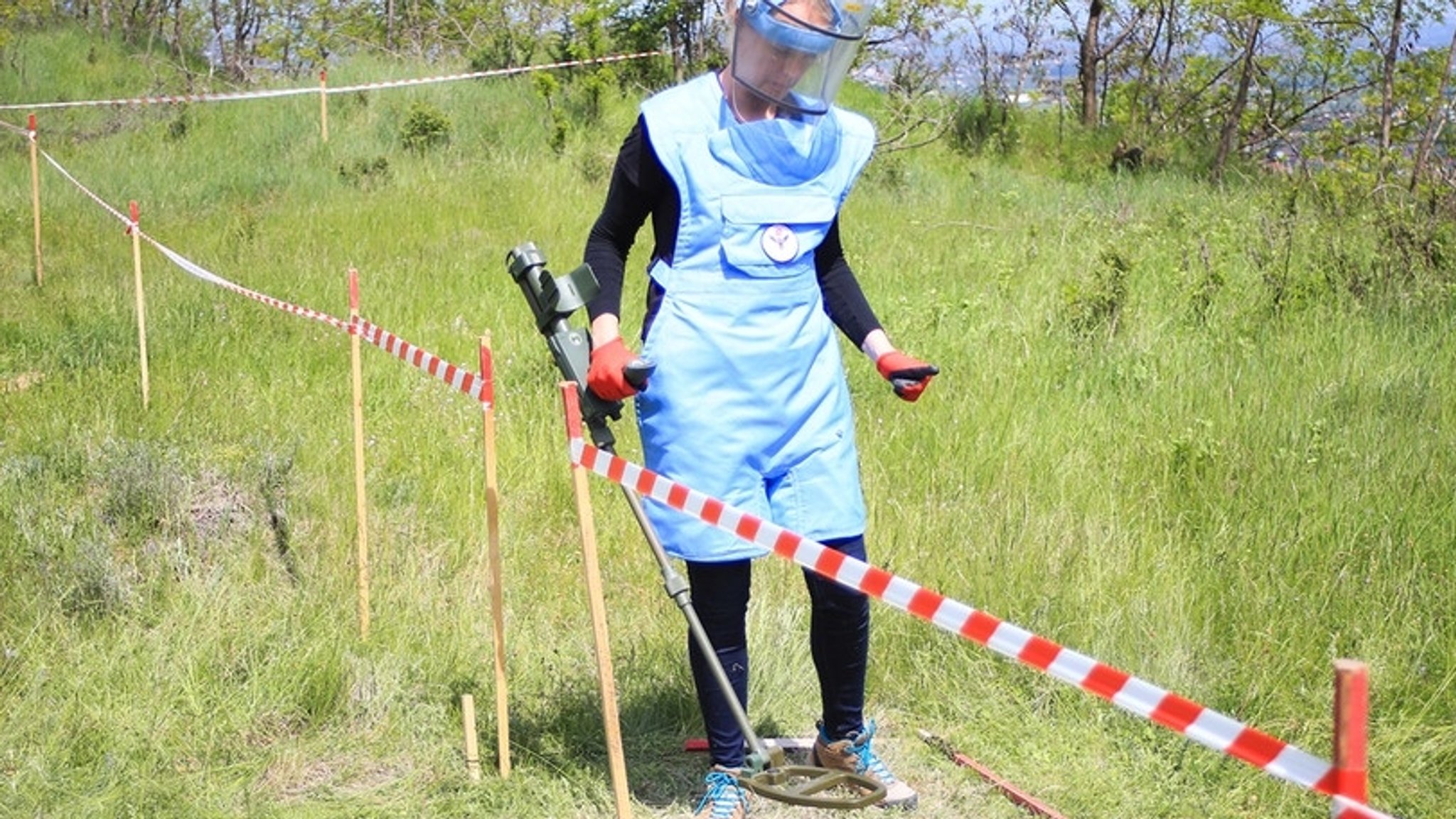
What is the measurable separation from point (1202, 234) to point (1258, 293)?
174cm

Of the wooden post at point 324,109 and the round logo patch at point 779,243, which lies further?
the wooden post at point 324,109

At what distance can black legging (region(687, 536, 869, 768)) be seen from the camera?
333 cm

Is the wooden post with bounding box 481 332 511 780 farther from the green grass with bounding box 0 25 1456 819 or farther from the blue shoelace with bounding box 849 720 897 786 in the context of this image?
the blue shoelace with bounding box 849 720 897 786

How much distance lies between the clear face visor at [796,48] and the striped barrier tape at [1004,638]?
2.51 feet

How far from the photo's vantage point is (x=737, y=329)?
323cm

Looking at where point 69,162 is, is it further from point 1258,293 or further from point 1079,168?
point 1258,293

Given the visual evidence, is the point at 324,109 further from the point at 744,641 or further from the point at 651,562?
the point at 744,641

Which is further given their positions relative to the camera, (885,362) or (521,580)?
(521,580)

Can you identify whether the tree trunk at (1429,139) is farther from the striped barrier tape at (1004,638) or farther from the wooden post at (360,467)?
the striped barrier tape at (1004,638)

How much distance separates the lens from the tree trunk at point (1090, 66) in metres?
18.5

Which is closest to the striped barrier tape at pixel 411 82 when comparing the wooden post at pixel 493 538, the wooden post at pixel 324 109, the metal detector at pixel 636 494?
the wooden post at pixel 324 109

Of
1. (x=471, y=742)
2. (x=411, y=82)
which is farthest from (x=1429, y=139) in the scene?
(x=411, y=82)

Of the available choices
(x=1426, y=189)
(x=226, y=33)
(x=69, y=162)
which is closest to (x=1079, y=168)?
(x=1426, y=189)

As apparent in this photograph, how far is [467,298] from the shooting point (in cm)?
872
